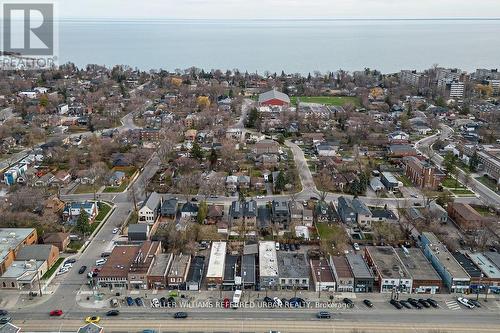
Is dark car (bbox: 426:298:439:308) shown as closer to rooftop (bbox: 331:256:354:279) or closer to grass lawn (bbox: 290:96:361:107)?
rooftop (bbox: 331:256:354:279)

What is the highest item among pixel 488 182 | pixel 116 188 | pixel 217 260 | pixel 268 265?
pixel 488 182

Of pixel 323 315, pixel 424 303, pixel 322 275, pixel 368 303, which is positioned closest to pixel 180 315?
pixel 323 315

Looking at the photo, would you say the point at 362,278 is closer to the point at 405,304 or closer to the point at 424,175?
the point at 405,304

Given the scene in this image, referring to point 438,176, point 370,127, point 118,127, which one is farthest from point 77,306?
point 370,127

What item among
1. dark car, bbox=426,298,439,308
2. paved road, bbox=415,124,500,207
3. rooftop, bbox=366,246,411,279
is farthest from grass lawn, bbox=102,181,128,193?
paved road, bbox=415,124,500,207

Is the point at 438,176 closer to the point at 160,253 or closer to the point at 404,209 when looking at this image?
the point at 404,209

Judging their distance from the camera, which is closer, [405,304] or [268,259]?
[405,304]

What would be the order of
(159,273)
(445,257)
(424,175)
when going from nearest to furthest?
(159,273) < (445,257) < (424,175)
